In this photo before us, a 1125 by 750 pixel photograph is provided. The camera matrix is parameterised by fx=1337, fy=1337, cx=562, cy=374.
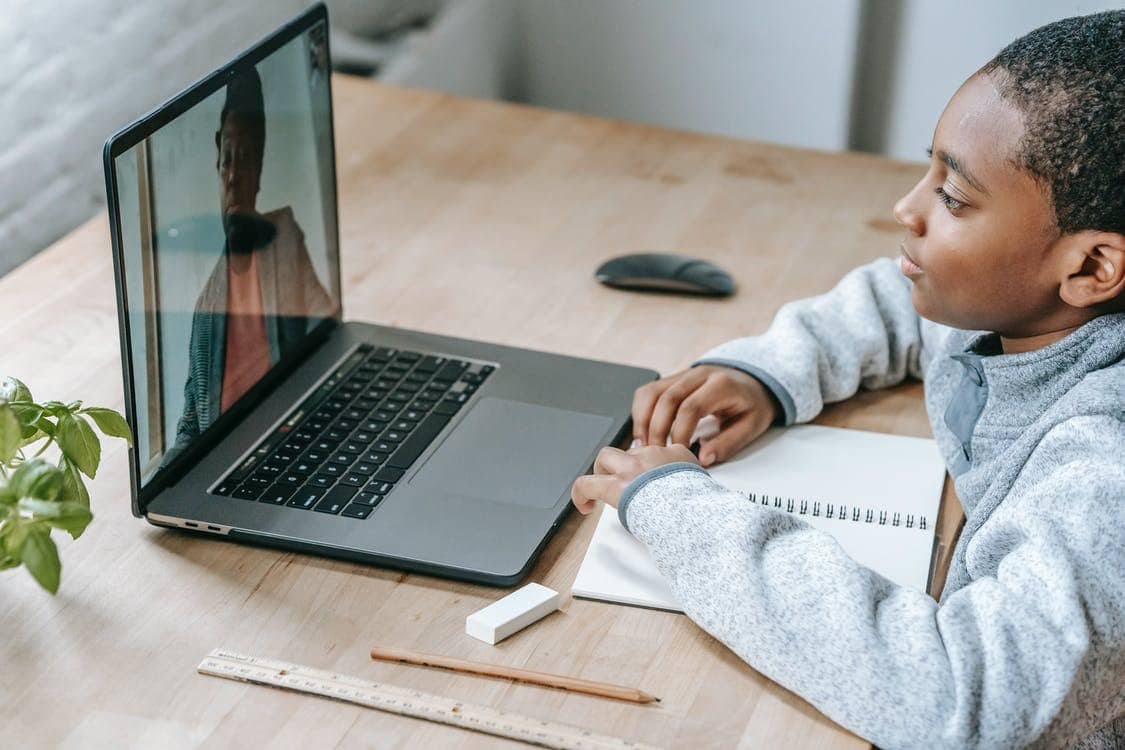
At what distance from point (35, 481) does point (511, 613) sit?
0.98 ft

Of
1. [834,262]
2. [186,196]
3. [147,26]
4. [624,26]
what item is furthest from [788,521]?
[624,26]

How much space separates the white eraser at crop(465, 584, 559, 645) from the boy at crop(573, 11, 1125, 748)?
0.26 feet

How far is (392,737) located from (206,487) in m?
0.29

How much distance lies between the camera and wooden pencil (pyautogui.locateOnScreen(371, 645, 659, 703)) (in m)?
0.80

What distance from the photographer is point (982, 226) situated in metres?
0.89

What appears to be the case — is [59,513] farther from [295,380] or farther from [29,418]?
[295,380]

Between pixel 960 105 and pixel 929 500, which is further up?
pixel 960 105

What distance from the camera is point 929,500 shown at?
100 cm

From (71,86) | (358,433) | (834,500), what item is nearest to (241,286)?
(358,433)

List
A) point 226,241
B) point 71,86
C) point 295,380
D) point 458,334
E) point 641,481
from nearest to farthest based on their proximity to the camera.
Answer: point 641,481
point 226,241
point 295,380
point 458,334
point 71,86

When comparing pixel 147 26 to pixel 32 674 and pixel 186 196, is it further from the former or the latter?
pixel 32 674

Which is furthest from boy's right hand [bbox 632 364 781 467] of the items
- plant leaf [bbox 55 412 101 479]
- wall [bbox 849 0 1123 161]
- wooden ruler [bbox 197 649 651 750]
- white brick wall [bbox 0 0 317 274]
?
wall [bbox 849 0 1123 161]

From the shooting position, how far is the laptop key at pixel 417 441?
102 centimetres

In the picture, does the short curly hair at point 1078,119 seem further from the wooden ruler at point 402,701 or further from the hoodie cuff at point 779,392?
the wooden ruler at point 402,701
